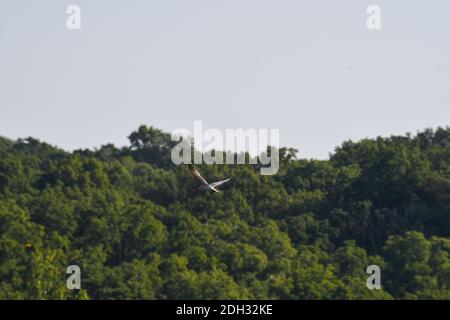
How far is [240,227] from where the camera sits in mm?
58094

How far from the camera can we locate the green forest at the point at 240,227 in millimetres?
49719

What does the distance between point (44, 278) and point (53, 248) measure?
456 cm

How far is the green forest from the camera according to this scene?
49.7 m

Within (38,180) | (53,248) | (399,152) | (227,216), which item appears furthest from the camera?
(38,180)

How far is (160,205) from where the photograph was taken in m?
65.4

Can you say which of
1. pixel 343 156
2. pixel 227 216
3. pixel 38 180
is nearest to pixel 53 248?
pixel 227 216

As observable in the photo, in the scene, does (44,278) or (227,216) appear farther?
(227,216)

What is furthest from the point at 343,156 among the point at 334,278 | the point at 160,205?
the point at 334,278

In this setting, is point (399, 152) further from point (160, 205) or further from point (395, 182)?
point (160, 205)

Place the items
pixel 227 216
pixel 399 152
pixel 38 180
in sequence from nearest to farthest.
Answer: pixel 227 216 → pixel 399 152 → pixel 38 180

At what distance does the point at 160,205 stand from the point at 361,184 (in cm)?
848

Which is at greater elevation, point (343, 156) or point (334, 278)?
point (343, 156)

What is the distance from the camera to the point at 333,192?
6588 cm
